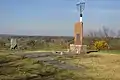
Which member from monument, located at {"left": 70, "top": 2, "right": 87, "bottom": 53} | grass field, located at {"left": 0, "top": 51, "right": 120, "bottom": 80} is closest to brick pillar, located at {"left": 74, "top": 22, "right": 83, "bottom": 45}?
monument, located at {"left": 70, "top": 2, "right": 87, "bottom": 53}

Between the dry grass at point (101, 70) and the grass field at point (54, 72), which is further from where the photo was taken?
the dry grass at point (101, 70)

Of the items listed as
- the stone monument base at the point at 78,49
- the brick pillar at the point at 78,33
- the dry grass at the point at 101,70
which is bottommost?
the dry grass at the point at 101,70

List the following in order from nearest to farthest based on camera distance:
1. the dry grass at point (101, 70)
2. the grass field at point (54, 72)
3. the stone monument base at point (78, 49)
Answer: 1. the grass field at point (54, 72)
2. the dry grass at point (101, 70)
3. the stone monument base at point (78, 49)

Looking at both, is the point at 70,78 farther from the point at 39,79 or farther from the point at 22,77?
the point at 22,77

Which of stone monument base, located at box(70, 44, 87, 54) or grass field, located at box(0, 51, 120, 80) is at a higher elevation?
stone monument base, located at box(70, 44, 87, 54)

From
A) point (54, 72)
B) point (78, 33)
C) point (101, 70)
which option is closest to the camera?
point (54, 72)

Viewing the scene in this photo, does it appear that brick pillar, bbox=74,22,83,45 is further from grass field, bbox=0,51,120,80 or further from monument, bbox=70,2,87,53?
grass field, bbox=0,51,120,80

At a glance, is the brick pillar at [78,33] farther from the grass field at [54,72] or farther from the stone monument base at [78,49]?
the grass field at [54,72]

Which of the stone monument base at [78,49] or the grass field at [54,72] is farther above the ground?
the stone monument base at [78,49]

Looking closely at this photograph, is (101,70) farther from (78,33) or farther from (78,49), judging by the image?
(78,33)

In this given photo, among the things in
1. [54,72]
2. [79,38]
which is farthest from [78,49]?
[54,72]

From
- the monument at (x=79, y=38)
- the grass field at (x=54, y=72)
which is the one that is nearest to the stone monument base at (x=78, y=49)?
the monument at (x=79, y=38)

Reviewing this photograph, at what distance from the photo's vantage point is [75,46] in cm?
3312

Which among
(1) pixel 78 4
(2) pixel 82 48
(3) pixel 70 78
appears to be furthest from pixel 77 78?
(1) pixel 78 4
